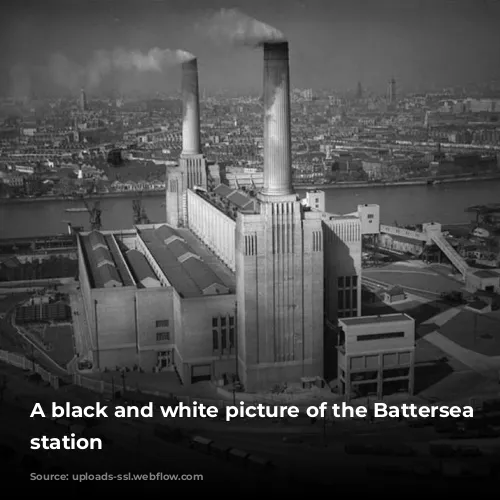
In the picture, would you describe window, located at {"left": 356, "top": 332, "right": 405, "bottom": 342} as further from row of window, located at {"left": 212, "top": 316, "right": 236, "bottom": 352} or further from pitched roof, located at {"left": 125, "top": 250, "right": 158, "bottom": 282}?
pitched roof, located at {"left": 125, "top": 250, "right": 158, "bottom": 282}

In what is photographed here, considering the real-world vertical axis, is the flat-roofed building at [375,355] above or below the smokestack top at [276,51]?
below

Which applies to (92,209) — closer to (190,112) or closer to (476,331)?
(190,112)

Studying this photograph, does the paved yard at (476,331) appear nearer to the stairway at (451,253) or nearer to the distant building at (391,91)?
the stairway at (451,253)

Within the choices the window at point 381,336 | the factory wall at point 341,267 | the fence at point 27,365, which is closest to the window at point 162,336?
the fence at point 27,365

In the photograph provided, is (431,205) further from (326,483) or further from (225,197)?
(326,483)

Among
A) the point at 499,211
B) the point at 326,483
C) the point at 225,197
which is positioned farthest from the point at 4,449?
the point at 499,211

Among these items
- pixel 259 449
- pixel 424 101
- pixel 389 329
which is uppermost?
pixel 424 101
